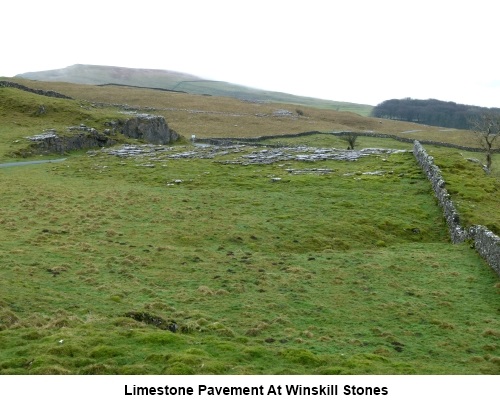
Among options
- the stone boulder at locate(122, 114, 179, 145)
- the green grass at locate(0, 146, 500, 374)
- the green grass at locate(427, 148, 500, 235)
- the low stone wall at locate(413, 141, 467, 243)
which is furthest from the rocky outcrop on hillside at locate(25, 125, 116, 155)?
the green grass at locate(427, 148, 500, 235)

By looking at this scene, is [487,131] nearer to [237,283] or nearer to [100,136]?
[100,136]

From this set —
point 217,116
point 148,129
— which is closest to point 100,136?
point 148,129

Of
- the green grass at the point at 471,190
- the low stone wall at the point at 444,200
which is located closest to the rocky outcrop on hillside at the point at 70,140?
the low stone wall at the point at 444,200

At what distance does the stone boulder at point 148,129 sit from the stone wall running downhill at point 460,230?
39.5 meters

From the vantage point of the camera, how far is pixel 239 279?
68.9ft

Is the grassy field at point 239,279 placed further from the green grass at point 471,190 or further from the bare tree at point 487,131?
the bare tree at point 487,131

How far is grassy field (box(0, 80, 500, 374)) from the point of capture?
44.6 feet

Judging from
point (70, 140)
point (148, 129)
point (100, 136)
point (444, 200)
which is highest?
point (148, 129)

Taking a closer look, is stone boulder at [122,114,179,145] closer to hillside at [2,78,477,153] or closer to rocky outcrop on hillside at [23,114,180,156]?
rocky outcrop on hillside at [23,114,180,156]

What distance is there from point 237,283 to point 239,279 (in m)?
0.63

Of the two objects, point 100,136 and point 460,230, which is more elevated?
point 100,136

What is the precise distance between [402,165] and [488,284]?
29908 mm

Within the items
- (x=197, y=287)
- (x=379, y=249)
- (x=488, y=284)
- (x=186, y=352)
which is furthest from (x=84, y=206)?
(x=488, y=284)

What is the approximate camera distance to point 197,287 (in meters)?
19.9
